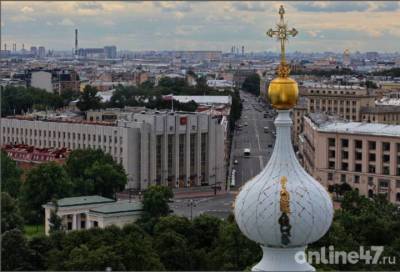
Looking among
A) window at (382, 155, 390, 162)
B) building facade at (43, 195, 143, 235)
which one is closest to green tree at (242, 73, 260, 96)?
window at (382, 155, 390, 162)

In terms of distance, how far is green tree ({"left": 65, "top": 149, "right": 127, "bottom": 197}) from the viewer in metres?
35.9

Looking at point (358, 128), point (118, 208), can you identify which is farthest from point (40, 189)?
point (358, 128)

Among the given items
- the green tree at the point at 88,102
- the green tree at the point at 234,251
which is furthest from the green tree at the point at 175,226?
the green tree at the point at 88,102

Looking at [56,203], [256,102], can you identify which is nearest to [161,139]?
[56,203]

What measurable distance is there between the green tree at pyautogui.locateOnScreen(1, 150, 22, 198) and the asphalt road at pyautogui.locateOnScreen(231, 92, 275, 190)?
33.2 feet

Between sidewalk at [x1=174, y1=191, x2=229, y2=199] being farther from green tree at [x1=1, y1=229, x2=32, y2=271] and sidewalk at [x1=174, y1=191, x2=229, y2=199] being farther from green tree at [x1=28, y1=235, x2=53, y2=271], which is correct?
green tree at [x1=1, y1=229, x2=32, y2=271]

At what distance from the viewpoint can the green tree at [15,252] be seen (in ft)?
71.7

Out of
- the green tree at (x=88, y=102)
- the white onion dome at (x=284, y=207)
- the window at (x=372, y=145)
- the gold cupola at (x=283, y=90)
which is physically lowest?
the window at (x=372, y=145)

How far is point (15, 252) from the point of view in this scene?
22.0 m

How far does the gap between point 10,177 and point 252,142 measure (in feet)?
92.3

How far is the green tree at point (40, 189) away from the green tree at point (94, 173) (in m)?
1.31

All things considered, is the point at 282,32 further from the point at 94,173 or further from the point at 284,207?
the point at 94,173

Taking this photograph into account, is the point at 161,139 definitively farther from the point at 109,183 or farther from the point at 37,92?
the point at 37,92

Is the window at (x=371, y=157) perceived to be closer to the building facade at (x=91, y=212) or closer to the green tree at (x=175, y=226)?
the building facade at (x=91, y=212)
